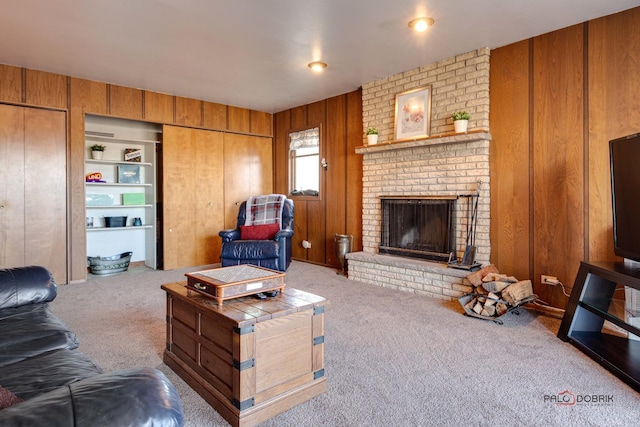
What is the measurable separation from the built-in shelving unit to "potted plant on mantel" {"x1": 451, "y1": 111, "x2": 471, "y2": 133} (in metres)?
4.05

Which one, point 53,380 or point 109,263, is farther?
point 109,263

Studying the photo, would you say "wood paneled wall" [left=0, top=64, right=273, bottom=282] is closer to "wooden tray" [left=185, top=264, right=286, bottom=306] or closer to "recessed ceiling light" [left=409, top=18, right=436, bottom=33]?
"wooden tray" [left=185, top=264, right=286, bottom=306]

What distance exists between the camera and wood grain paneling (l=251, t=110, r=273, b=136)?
6157mm

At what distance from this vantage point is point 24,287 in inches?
80.3

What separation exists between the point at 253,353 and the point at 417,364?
1097 mm

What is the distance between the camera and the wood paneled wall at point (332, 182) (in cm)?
509

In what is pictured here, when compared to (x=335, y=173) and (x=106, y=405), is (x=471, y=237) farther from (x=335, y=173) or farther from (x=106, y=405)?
(x=106, y=405)

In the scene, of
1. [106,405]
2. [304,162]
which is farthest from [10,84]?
[106,405]

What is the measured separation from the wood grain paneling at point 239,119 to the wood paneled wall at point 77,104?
0.71 meters

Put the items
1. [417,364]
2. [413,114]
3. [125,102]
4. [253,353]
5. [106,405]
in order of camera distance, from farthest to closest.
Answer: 1. [125,102]
2. [413,114]
3. [417,364]
4. [253,353]
5. [106,405]

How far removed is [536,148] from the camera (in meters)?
3.38

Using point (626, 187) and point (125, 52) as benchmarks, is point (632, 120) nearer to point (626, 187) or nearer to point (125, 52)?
point (626, 187)

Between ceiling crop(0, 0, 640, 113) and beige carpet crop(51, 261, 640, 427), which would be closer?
beige carpet crop(51, 261, 640, 427)

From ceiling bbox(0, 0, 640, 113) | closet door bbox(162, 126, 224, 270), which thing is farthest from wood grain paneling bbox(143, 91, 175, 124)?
ceiling bbox(0, 0, 640, 113)
